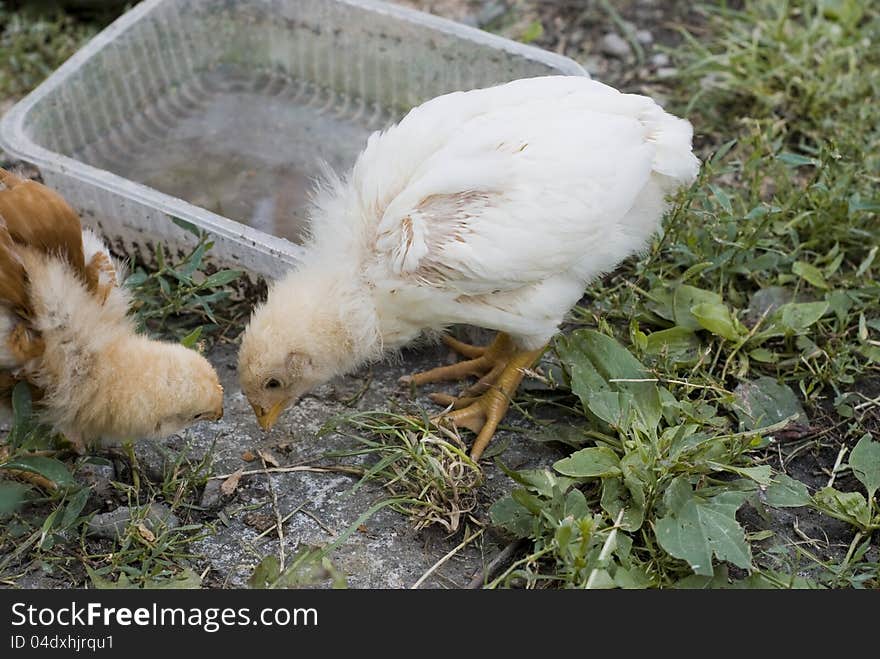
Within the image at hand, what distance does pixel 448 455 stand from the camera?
2984mm

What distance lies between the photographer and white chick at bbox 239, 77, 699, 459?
2.71 metres

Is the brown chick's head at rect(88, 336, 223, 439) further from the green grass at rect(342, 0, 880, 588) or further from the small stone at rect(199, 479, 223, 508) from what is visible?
the green grass at rect(342, 0, 880, 588)

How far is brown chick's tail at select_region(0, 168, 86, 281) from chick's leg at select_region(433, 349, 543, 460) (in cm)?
115

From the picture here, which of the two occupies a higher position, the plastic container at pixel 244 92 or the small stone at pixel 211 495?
the plastic container at pixel 244 92

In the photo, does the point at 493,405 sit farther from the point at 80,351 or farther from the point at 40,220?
the point at 40,220

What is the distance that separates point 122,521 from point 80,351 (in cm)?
48

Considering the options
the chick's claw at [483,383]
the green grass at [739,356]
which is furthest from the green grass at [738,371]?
the chick's claw at [483,383]

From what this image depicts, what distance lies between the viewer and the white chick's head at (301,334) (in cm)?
288

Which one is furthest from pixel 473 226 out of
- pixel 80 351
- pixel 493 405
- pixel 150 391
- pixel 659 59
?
pixel 659 59

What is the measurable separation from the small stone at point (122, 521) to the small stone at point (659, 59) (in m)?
2.99

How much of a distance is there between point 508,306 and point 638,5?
266cm

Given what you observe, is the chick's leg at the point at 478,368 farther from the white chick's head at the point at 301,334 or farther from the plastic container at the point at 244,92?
the plastic container at the point at 244,92

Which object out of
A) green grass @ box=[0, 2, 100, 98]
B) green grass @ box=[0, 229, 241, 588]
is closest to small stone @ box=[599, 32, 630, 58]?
green grass @ box=[0, 2, 100, 98]

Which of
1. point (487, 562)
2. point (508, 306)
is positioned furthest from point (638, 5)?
point (487, 562)
